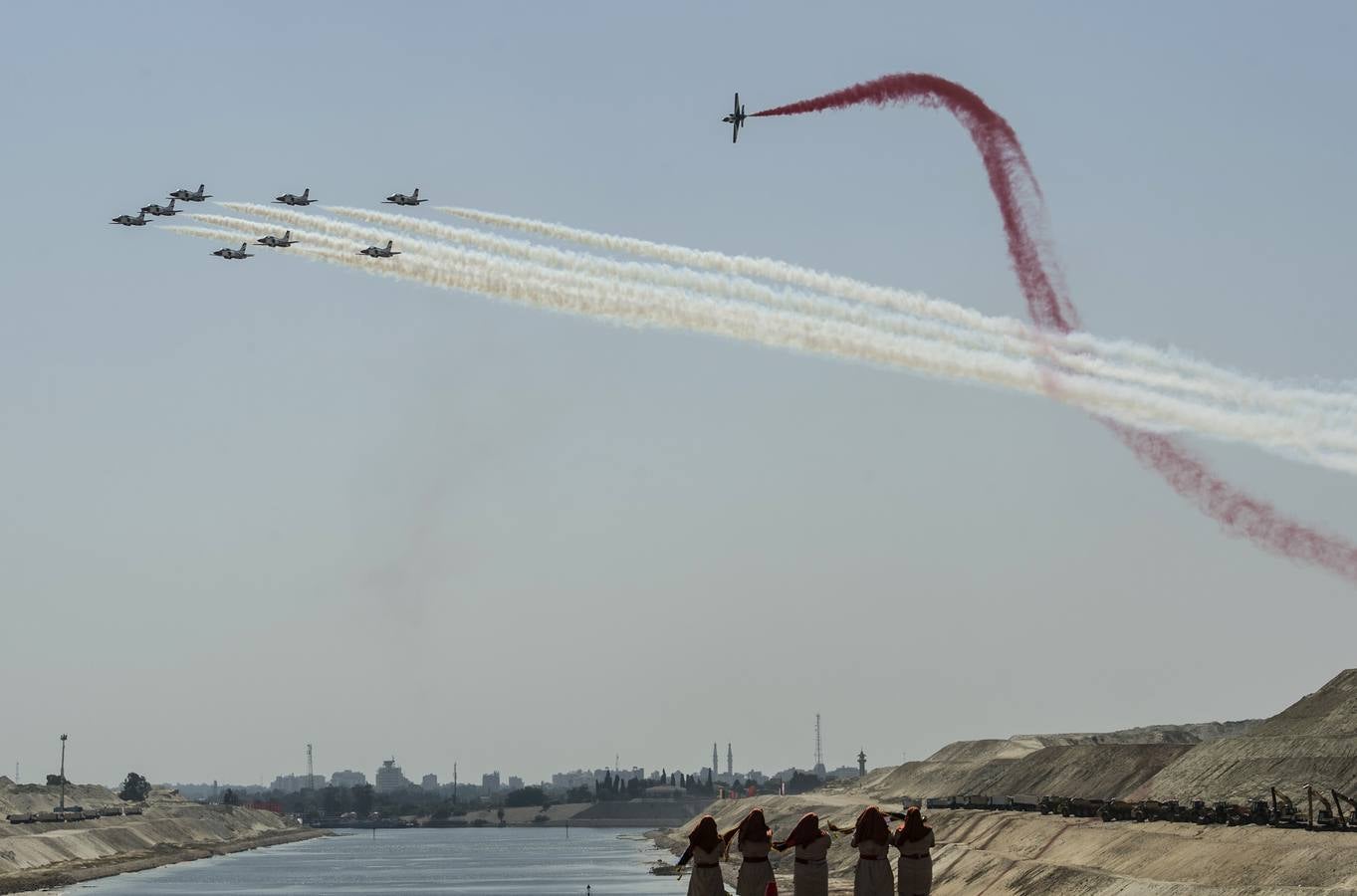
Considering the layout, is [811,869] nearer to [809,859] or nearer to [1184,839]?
[809,859]

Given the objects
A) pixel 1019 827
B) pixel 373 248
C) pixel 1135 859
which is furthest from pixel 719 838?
pixel 1019 827

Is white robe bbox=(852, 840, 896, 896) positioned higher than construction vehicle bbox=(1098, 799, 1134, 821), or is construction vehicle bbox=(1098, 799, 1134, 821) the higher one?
white robe bbox=(852, 840, 896, 896)

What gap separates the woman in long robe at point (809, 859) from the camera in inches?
1965

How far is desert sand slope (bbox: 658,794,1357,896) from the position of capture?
101625mm

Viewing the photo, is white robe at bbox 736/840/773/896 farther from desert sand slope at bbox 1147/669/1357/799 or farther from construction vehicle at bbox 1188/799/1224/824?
desert sand slope at bbox 1147/669/1357/799

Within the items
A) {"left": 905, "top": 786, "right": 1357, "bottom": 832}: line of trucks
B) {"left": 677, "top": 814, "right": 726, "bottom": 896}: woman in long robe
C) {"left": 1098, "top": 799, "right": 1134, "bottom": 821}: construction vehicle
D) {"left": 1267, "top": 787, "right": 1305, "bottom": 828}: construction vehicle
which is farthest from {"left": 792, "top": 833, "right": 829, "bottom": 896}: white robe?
{"left": 1098, "top": 799, "right": 1134, "bottom": 821}: construction vehicle

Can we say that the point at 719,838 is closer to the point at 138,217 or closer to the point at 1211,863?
the point at 1211,863

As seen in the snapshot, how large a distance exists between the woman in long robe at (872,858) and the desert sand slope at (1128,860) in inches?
1929

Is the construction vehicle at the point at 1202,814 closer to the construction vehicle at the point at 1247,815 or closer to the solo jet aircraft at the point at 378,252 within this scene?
the construction vehicle at the point at 1247,815

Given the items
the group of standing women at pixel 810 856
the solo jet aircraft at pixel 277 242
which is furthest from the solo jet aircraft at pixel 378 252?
the group of standing women at pixel 810 856

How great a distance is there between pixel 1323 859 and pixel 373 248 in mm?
77734

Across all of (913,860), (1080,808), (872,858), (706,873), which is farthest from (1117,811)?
(706,873)

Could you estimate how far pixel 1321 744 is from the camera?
5965 inches

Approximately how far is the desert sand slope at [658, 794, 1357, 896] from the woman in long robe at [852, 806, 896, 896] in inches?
1929
